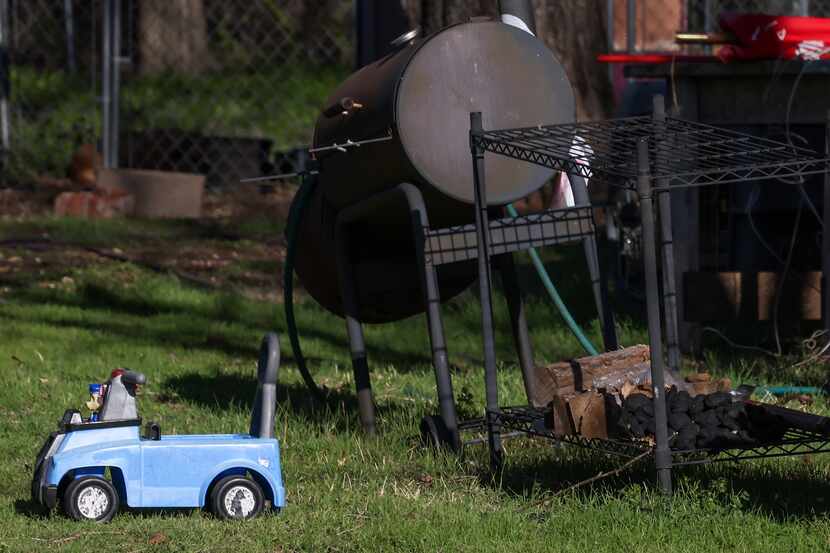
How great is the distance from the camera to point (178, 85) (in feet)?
67.9

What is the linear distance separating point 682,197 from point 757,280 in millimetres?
801

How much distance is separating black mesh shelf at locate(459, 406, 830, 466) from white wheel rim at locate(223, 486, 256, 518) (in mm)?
1056

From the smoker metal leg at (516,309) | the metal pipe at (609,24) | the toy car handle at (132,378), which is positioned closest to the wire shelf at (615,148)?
the smoker metal leg at (516,309)

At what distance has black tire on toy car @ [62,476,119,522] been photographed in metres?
5.36

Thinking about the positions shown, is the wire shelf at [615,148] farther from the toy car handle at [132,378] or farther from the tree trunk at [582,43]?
the tree trunk at [582,43]

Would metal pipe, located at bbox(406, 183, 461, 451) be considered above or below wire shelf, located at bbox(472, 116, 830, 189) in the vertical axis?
below

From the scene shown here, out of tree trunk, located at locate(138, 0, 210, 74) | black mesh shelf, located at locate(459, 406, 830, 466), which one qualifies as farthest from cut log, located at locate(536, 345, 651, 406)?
tree trunk, located at locate(138, 0, 210, 74)

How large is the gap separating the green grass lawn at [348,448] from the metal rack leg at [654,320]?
0.16 m

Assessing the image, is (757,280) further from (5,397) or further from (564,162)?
(5,397)

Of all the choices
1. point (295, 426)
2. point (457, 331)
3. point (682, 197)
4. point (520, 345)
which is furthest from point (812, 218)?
point (295, 426)

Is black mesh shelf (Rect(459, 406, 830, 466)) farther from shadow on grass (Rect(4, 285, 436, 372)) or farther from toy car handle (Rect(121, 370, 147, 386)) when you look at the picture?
shadow on grass (Rect(4, 285, 436, 372))

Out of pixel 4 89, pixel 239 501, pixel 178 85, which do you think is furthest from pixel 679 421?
pixel 178 85

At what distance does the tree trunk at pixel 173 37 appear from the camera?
859 inches

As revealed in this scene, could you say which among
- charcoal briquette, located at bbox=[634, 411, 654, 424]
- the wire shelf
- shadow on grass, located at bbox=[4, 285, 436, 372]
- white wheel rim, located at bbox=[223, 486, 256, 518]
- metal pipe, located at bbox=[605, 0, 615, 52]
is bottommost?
shadow on grass, located at bbox=[4, 285, 436, 372]
